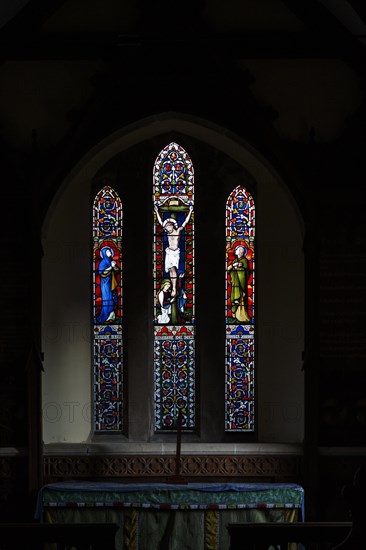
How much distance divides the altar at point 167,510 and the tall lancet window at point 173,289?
144 centimetres

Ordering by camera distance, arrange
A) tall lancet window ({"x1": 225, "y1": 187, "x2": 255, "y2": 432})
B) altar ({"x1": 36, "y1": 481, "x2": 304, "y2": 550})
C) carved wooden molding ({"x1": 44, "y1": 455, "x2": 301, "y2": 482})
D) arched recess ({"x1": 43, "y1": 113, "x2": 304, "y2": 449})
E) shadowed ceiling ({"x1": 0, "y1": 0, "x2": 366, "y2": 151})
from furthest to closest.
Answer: tall lancet window ({"x1": 225, "y1": 187, "x2": 255, "y2": 432})
arched recess ({"x1": 43, "y1": 113, "x2": 304, "y2": 449})
carved wooden molding ({"x1": 44, "y1": 455, "x2": 301, "y2": 482})
shadowed ceiling ({"x1": 0, "y1": 0, "x2": 366, "y2": 151})
altar ({"x1": 36, "y1": 481, "x2": 304, "y2": 550})

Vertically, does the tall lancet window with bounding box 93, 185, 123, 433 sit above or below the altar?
above

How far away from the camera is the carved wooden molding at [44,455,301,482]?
7574 mm

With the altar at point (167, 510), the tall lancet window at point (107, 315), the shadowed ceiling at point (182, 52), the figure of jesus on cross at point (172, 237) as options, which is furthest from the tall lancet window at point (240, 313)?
the altar at point (167, 510)

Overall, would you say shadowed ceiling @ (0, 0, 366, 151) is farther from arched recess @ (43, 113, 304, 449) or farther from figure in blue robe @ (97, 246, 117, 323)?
figure in blue robe @ (97, 246, 117, 323)

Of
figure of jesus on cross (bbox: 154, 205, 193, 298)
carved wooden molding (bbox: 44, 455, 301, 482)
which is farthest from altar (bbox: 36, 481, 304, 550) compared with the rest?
figure of jesus on cross (bbox: 154, 205, 193, 298)

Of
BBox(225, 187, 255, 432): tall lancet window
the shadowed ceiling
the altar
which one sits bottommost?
the altar

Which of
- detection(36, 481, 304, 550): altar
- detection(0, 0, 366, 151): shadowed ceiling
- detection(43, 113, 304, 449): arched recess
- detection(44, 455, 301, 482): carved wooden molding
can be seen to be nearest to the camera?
detection(36, 481, 304, 550): altar

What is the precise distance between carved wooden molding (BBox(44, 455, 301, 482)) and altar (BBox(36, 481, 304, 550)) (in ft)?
2.20

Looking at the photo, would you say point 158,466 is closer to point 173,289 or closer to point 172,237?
point 173,289
